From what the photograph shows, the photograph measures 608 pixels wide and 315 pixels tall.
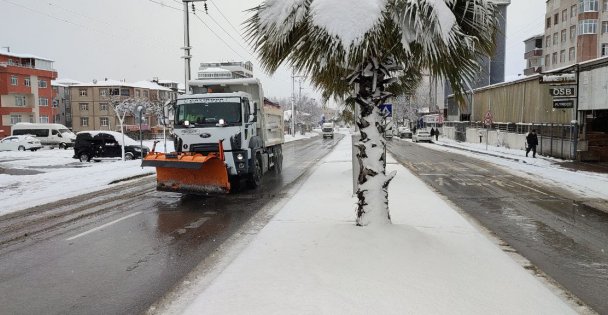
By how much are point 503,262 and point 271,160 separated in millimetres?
13141

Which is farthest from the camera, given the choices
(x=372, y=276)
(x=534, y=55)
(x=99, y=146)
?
(x=534, y=55)

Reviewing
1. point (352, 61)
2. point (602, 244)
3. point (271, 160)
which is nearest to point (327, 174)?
point (271, 160)

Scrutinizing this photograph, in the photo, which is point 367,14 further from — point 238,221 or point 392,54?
point 238,221

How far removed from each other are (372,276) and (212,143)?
8.77 meters

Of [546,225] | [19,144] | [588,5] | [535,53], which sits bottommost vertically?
[546,225]

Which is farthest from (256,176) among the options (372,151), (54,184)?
(372,151)

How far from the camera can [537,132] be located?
31734mm

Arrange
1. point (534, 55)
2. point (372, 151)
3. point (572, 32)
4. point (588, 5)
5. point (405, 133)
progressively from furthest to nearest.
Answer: point (534, 55), point (405, 133), point (572, 32), point (588, 5), point (372, 151)

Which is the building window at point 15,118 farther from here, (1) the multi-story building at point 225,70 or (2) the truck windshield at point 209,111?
(2) the truck windshield at point 209,111

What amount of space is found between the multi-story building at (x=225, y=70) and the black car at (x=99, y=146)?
9777 millimetres

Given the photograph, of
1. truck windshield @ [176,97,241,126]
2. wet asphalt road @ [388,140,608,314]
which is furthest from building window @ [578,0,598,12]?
truck windshield @ [176,97,241,126]

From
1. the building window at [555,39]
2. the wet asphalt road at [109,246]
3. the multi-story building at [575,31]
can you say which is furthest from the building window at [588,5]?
the wet asphalt road at [109,246]

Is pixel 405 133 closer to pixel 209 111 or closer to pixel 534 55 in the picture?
pixel 534 55

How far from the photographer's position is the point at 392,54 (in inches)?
278
